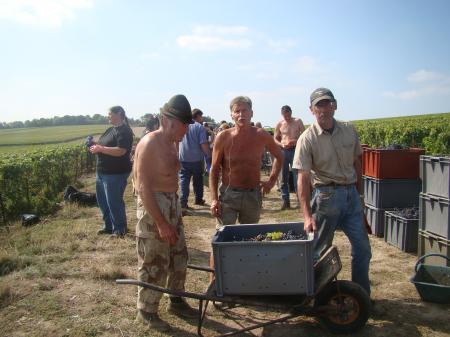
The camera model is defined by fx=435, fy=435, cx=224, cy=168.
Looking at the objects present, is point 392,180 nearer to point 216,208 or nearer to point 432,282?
point 432,282

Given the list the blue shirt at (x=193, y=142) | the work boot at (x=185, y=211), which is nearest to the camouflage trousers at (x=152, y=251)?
the work boot at (x=185, y=211)

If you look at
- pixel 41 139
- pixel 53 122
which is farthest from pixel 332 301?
pixel 53 122

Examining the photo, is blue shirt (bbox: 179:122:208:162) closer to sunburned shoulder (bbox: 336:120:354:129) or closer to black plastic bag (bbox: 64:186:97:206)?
black plastic bag (bbox: 64:186:97:206)

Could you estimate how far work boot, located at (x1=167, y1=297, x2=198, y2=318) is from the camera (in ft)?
14.6

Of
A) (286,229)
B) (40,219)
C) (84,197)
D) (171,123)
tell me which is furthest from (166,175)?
(84,197)

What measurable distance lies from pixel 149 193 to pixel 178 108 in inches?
31.5

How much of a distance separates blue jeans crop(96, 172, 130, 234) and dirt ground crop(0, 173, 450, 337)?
0.29 m

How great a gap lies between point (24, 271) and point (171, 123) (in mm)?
3143

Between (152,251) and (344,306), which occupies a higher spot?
(152,251)

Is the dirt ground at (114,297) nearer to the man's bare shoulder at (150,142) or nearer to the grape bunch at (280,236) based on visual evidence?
the grape bunch at (280,236)

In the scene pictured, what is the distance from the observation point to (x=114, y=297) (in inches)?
193

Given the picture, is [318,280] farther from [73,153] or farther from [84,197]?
[73,153]

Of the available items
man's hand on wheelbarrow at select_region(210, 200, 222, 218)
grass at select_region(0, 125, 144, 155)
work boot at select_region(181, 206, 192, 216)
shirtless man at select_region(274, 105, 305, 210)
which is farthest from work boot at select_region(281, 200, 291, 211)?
grass at select_region(0, 125, 144, 155)

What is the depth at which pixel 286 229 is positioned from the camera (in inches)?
162
